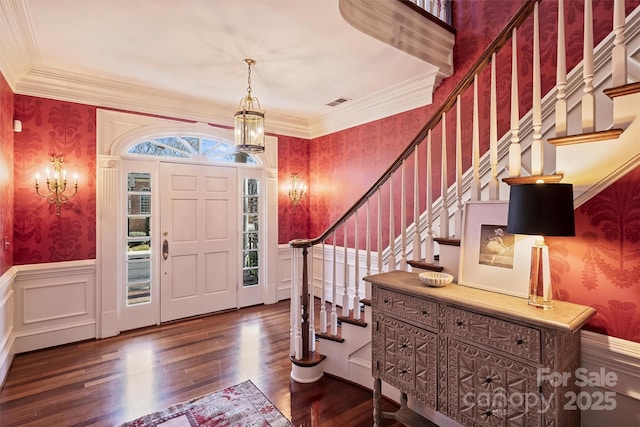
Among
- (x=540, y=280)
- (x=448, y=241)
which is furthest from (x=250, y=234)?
(x=540, y=280)

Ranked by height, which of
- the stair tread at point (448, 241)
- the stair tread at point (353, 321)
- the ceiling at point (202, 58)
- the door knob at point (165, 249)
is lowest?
the stair tread at point (353, 321)

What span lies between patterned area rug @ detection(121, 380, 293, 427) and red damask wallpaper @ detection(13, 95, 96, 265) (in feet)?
7.43

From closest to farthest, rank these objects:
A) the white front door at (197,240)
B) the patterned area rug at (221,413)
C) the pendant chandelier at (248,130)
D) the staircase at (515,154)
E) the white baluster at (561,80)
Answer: the staircase at (515,154), the white baluster at (561,80), the patterned area rug at (221,413), the pendant chandelier at (248,130), the white front door at (197,240)

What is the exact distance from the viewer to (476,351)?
166cm

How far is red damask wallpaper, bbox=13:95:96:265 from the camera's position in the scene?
329 cm

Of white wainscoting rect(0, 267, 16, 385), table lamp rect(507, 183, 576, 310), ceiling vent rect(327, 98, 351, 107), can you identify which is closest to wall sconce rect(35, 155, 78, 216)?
white wainscoting rect(0, 267, 16, 385)

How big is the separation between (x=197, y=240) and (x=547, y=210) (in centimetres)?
407

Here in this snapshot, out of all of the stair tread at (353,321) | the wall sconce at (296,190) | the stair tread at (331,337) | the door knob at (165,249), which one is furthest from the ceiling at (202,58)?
the stair tread at (331,337)

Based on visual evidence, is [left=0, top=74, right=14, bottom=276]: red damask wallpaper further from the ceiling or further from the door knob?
the door knob

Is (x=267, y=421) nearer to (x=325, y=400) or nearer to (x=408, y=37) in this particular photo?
(x=325, y=400)

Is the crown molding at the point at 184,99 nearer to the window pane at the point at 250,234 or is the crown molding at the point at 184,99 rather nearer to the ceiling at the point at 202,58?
the ceiling at the point at 202,58

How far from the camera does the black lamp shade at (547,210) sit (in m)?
1.37

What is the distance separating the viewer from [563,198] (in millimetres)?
1388

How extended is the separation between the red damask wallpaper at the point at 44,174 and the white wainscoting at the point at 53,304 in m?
0.14
